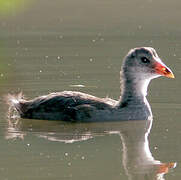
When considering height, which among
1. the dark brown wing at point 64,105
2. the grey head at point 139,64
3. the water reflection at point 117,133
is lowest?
the water reflection at point 117,133

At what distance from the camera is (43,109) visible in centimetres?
994

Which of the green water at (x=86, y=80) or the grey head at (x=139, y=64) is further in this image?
the grey head at (x=139, y=64)

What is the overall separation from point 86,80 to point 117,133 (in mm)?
3100

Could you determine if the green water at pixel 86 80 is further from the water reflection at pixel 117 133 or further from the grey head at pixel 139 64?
the grey head at pixel 139 64

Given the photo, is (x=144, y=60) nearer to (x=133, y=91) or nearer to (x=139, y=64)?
(x=139, y=64)

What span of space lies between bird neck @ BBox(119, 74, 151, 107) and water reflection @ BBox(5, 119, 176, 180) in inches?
A: 16.6

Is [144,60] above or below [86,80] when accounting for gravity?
above

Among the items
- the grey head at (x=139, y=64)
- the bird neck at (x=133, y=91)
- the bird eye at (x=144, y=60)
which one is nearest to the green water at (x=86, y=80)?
the bird neck at (x=133, y=91)

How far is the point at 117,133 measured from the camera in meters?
9.23

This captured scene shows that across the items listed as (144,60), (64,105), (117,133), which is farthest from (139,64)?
(117,133)

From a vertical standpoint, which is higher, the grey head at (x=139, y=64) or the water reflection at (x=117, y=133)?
the grey head at (x=139, y=64)

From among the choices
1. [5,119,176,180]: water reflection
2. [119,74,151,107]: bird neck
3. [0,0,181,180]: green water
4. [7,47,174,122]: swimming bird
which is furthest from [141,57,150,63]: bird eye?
[5,119,176,180]: water reflection

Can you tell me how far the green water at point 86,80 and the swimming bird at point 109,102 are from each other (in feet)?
0.61

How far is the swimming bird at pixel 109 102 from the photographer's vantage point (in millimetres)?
9859
